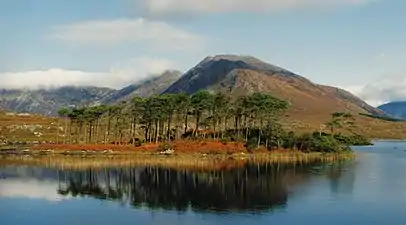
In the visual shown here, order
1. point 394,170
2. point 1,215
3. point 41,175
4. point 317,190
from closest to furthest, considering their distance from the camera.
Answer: point 1,215 → point 317,190 → point 41,175 → point 394,170

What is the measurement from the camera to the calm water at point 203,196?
49.0 meters

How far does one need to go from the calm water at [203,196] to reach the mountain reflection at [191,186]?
0.10 m

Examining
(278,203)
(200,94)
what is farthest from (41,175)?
(200,94)

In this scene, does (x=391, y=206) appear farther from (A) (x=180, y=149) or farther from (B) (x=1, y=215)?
(A) (x=180, y=149)

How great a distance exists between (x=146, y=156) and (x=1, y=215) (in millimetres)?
59810

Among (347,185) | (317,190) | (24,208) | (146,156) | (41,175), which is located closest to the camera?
(24,208)

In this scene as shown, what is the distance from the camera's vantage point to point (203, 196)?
203ft

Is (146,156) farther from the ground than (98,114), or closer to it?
closer to it

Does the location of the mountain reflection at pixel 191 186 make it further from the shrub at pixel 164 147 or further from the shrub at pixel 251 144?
the shrub at pixel 164 147

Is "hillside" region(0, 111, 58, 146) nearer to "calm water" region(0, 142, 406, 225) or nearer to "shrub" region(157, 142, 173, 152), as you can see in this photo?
"shrub" region(157, 142, 173, 152)

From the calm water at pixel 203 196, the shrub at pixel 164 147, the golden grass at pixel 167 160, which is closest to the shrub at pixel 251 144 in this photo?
the golden grass at pixel 167 160

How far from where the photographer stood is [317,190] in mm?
67750

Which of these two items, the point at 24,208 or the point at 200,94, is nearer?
the point at 24,208

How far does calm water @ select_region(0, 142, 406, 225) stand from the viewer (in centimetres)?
4897
